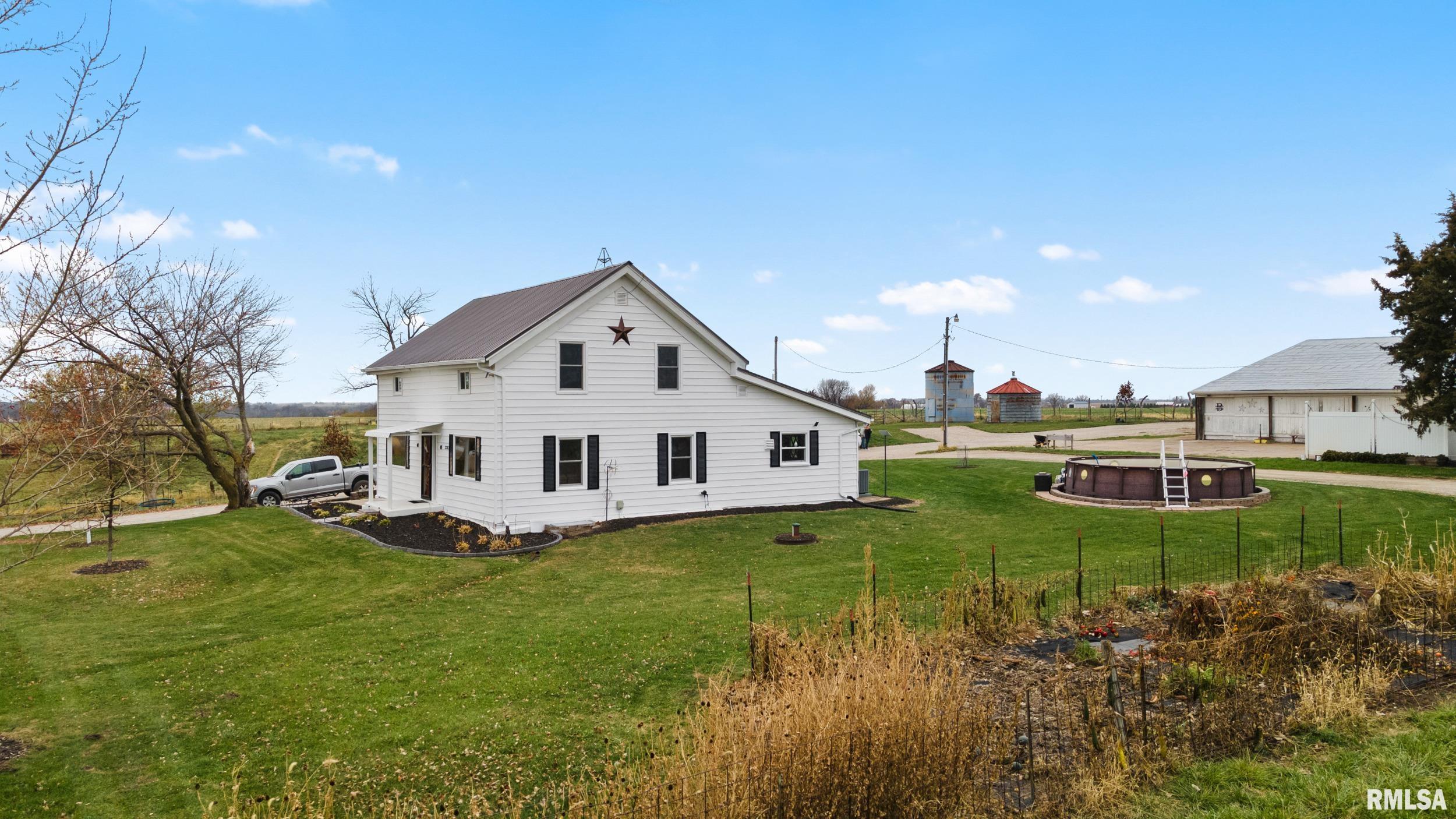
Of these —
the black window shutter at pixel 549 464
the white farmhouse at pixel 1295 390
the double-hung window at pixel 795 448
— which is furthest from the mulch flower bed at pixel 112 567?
the white farmhouse at pixel 1295 390

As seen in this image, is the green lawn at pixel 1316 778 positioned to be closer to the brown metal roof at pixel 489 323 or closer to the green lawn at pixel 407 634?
the green lawn at pixel 407 634

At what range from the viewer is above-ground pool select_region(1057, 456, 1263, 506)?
24.0 metres

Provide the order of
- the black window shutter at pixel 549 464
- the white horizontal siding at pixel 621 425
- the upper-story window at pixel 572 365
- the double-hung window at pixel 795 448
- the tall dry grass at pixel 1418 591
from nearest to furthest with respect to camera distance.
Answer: the tall dry grass at pixel 1418 591
the white horizontal siding at pixel 621 425
the black window shutter at pixel 549 464
the upper-story window at pixel 572 365
the double-hung window at pixel 795 448

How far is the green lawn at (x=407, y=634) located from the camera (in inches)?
309

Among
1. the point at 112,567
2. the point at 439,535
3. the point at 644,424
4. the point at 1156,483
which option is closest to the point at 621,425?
the point at 644,424

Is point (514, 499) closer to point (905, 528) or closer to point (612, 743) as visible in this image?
point (905, 528)

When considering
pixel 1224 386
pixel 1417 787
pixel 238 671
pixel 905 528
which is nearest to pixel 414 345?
pixel 905 528

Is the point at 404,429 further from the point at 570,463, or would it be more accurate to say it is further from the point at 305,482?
the point at 305,482

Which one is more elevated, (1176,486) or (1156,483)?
(1156,483)

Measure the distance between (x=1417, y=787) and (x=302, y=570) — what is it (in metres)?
17.7

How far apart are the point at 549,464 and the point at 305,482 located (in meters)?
14.0

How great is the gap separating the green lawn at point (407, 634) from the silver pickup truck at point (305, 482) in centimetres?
591

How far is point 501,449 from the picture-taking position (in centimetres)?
2016

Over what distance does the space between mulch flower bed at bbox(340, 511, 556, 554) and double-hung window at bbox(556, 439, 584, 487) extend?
61.8 inches
